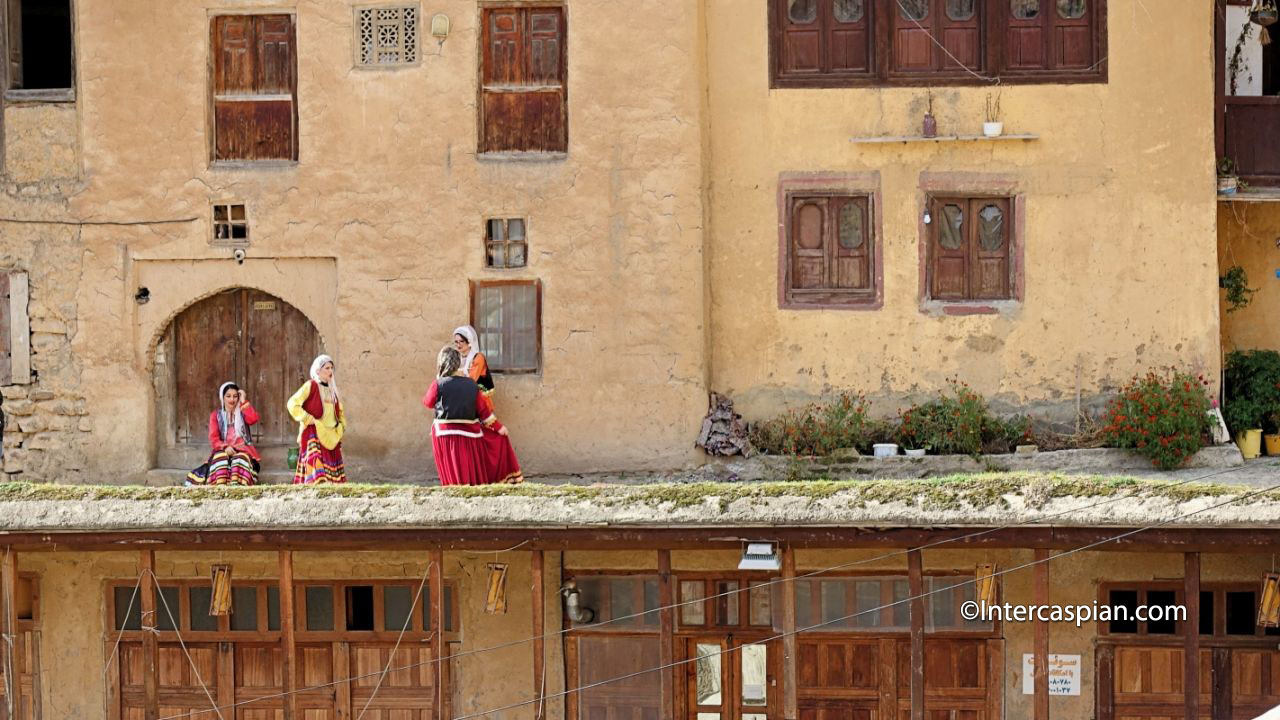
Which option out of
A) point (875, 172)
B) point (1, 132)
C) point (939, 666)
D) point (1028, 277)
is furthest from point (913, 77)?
point (1, 132)

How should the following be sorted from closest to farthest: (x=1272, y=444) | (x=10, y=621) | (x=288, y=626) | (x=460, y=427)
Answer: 1. (x=288, y=626)
2. (x=10, y=621)
3. (x=460, y=427)
4. (x=1272, y=444)

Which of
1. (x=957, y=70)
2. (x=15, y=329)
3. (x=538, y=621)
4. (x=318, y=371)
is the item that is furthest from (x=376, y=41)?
(x=538, y=621)

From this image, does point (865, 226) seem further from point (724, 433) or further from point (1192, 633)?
point (1192, 633)

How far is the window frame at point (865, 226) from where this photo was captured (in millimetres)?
16391

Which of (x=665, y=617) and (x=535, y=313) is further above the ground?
(x=535, y=313)

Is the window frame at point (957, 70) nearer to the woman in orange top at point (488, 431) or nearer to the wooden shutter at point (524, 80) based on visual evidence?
the wooden shutter at point (524, 80)

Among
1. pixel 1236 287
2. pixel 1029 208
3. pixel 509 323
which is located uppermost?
pixel 1029 208

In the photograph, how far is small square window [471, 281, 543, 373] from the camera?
1645cm

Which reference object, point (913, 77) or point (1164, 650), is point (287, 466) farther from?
point (1164, 650)

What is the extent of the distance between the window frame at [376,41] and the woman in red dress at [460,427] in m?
2.62

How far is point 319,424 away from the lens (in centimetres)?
1566

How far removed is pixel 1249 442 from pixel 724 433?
178 inches

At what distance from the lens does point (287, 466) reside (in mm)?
16719

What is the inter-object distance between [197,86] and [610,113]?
3637 millimetres
